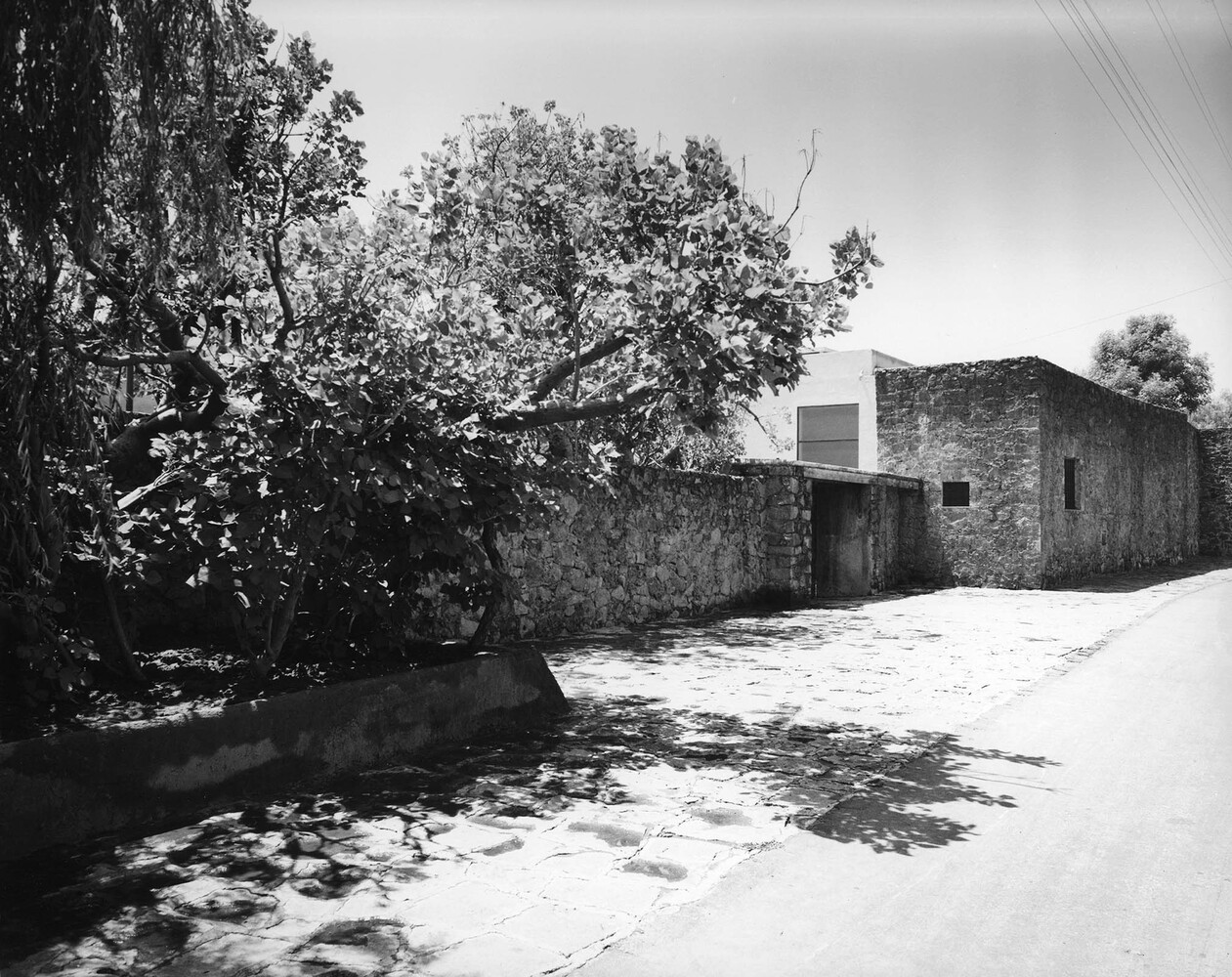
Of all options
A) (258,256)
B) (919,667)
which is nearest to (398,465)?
(258,256)

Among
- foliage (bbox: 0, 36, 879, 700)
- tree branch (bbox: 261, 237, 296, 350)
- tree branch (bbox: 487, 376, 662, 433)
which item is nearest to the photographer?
foliage (bbox: 0, 36, 879, 700)

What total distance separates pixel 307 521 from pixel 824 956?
309cm

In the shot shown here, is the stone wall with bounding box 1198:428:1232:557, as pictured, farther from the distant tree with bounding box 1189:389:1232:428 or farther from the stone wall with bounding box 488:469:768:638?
the stone wall with bounding box 488:469:768:638

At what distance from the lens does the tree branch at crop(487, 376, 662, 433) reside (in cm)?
547

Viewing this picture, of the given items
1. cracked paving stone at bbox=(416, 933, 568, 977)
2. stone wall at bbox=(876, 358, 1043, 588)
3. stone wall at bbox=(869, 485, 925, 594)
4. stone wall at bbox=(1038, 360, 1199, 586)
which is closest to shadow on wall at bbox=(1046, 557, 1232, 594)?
stone wall at bbox=(1038, 360, 1199, 586)

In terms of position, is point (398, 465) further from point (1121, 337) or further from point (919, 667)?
point (1121, 337)

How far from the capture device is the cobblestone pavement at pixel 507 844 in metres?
2.88

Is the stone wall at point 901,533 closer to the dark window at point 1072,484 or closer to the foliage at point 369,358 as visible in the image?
the dark window at point 1072,484

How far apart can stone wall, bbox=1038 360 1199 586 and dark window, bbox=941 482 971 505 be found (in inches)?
55.4

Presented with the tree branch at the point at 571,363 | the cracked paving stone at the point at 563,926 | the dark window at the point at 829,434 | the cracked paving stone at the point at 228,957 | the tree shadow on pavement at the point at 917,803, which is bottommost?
the tree shadow on pavement at the point at 917,803

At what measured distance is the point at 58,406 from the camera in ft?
13.3

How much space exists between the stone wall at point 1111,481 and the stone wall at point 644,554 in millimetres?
7685

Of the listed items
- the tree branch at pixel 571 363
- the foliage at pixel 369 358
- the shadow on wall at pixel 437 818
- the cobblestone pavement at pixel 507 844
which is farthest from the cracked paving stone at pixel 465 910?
the tree branch at pixel 571 363

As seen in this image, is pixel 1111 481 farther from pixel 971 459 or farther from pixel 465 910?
pixel 465 910
